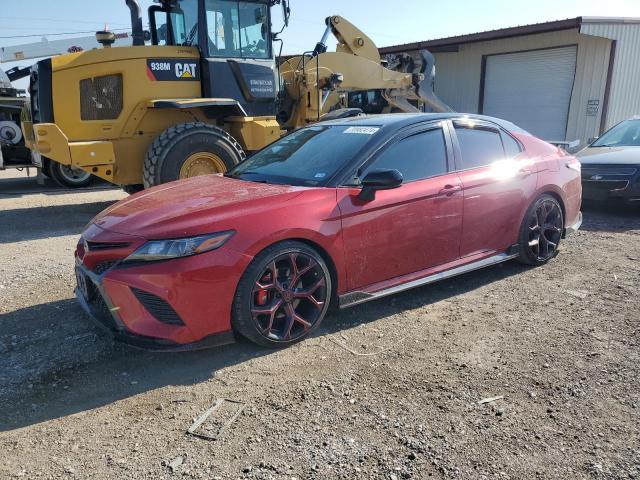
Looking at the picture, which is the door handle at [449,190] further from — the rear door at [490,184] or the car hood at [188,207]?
the car hood at [188,207]

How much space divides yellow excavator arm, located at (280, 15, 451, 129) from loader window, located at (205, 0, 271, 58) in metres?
1.32

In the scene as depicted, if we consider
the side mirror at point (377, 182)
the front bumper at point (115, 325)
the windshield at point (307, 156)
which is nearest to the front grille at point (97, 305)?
the front bumper at point (115, 325)

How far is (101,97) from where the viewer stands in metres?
7.47

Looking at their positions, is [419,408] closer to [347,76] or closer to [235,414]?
[235,414]

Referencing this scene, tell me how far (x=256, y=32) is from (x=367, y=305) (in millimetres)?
5522

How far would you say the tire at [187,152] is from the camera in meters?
7.11

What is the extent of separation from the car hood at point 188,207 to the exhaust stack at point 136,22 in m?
5.66

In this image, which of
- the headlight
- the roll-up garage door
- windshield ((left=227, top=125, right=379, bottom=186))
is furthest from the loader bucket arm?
the headlight

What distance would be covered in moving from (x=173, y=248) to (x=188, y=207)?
0.41 metres

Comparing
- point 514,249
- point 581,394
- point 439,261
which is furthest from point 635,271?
point 581,394

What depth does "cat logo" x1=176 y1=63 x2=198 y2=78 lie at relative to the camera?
7721mm

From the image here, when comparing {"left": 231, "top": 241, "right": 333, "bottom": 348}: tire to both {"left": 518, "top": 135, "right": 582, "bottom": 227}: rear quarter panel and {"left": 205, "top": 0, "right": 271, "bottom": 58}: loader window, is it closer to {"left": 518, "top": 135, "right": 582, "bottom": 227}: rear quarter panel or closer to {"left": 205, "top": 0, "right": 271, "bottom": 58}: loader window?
{"left": 518, "top": 135, "right": 582, "bottom": 227}: rear quarter panel

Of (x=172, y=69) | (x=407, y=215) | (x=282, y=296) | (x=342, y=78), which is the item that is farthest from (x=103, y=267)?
(x=342, y=78)

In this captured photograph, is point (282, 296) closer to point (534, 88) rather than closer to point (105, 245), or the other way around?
point (105, 245)
